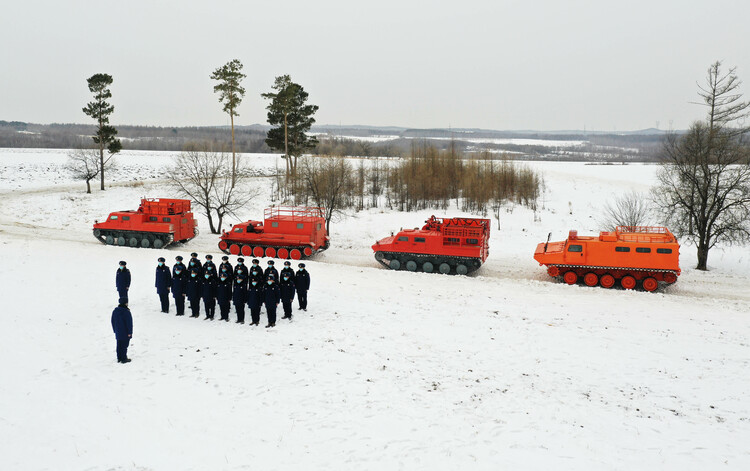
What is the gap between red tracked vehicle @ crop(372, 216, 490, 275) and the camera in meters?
20.1

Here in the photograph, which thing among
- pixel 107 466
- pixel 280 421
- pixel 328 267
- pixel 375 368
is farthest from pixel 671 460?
pixel 328 267

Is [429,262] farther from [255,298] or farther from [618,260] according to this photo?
[255,298]

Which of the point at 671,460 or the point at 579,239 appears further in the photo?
the point at 579,239

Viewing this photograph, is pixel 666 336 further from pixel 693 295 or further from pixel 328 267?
pixel 328 267

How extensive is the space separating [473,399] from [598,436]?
2.24 metres

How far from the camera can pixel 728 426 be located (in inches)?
341

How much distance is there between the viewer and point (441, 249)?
2034 centimetres

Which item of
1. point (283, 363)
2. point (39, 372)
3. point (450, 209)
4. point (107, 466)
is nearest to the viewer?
point (107, 466)

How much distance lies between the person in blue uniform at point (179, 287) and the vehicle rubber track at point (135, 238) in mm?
10891

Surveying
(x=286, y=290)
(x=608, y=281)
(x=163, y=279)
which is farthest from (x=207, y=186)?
(x=608, y=281)

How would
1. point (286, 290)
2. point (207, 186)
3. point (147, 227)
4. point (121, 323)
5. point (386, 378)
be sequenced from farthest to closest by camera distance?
1. point (207, 186)
2. point (147, 227)
3. point (286, 290)
4. point (121, 323)
5. point (386, 378)

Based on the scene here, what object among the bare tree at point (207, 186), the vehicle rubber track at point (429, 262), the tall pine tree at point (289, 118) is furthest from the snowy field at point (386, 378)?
the tall pine tree at point (289, 118)

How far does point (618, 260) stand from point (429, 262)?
23.8 feet

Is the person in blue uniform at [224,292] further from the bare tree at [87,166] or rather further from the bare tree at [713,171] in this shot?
the bare tree at [87,166]
